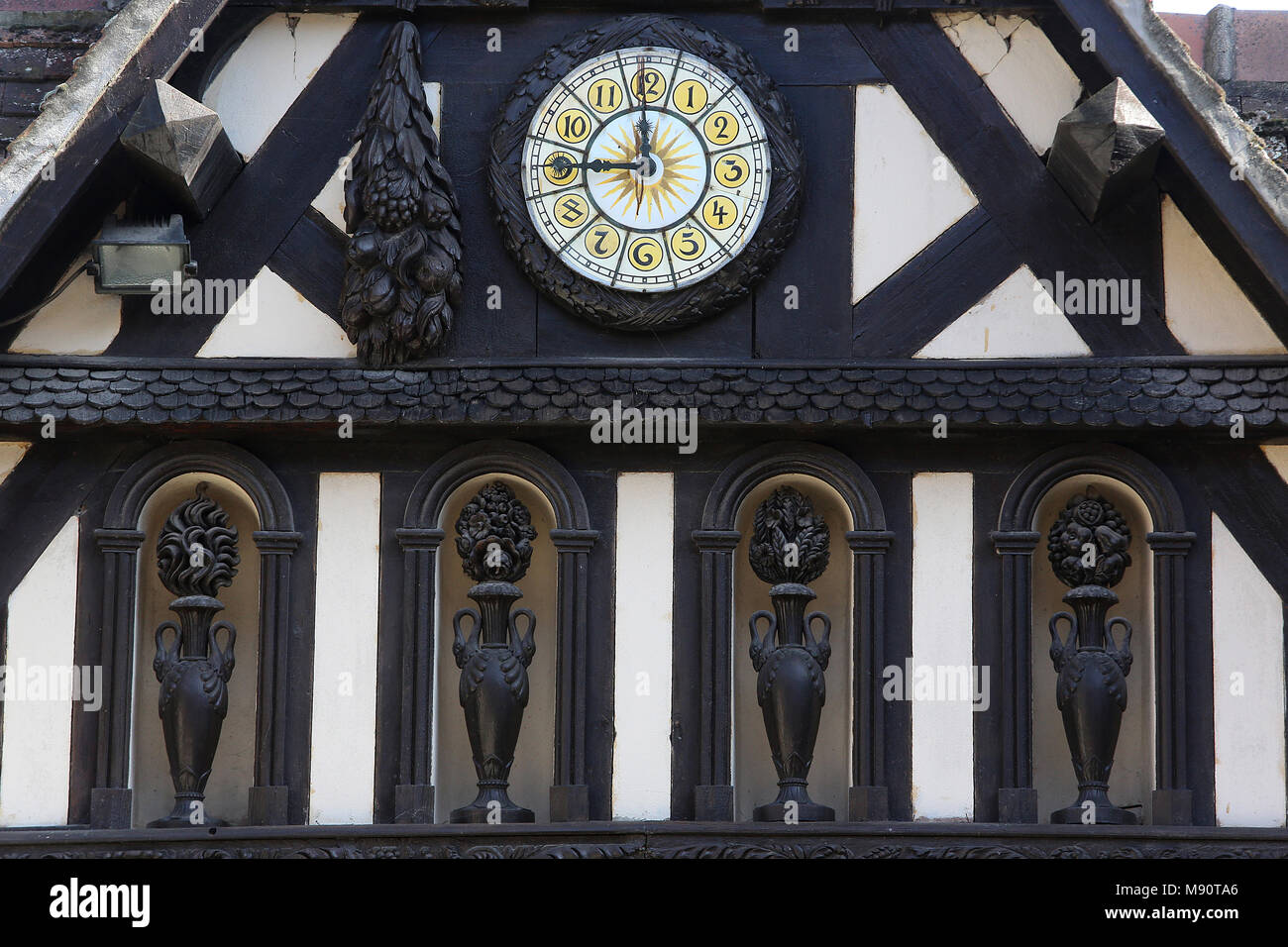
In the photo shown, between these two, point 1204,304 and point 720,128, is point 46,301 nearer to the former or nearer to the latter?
point 720,128

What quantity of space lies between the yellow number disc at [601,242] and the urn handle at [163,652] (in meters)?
2.71

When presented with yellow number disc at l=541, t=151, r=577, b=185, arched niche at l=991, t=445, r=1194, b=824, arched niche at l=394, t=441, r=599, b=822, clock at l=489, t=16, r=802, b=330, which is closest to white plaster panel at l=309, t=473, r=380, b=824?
arched niche at l=394, t=441, r=599, b=822

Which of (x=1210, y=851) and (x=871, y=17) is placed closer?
(x=1210, y=851)

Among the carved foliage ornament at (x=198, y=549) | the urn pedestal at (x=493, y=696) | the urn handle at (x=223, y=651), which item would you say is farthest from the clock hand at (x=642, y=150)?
the urn handle at (x=223, y=651)

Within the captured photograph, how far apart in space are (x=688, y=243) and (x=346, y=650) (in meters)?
2.57

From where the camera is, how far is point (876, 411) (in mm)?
11773

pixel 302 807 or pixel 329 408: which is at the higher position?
pixel 329 408

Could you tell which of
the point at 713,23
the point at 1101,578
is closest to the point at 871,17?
the point at 713,23

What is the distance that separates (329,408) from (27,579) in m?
1.67

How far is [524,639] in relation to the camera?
11875 mm

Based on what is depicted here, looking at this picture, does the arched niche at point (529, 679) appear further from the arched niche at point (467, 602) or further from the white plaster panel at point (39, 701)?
the white plaster panel at point (39, 701)

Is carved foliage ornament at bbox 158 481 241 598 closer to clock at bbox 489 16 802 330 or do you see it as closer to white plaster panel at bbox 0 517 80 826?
white plaster panel at bbox 0 517 80 826
